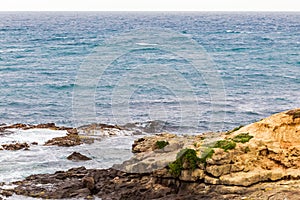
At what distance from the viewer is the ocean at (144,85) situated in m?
52.2

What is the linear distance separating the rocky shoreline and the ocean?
18.9 ft

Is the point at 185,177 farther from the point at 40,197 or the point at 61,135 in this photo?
the point at 61,135

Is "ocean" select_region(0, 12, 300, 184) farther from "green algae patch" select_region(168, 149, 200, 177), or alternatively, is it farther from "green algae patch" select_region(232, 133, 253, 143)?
"green algae patch" select_region(232, 133, 253, 143)

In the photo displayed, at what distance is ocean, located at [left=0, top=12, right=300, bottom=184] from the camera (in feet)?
171

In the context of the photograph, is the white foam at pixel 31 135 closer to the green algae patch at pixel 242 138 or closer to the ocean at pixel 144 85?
the ocean at pixel 144 85

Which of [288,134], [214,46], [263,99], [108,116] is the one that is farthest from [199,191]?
[214,46]

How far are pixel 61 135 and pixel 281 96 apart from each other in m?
30.2

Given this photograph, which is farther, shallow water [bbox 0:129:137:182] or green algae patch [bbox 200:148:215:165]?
shallow water [bbox 0:129:137:182]

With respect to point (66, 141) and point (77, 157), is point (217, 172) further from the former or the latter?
point (66, 141)

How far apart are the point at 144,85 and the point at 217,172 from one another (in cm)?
4017

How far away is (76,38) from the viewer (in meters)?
138

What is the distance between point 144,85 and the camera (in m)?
67.9

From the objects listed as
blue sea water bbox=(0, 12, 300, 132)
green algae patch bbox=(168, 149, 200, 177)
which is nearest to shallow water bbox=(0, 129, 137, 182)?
blue sea water bbox=(0, 12, 300, 132)

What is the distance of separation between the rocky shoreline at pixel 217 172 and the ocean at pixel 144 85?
5.75 metres
